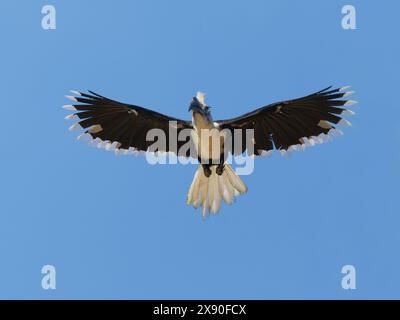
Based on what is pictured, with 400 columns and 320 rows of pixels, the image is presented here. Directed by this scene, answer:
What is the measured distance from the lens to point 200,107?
16.4m

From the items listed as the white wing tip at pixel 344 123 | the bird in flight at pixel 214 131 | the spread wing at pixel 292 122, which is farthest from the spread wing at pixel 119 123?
the white wing tip at pixel 344 123

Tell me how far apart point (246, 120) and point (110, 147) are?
3.01 metres

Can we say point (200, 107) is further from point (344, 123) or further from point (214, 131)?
point (344, 123)

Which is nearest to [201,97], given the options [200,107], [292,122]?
[200,107]

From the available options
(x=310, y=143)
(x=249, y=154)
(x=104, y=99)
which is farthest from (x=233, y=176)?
(x=104, y=99)

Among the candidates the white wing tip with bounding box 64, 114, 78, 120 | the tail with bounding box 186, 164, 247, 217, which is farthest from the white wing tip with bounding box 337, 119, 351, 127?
the white wing tip with bounding box 64, 114, 78, 120

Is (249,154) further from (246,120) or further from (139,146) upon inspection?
(139,146)

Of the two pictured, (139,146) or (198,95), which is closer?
(198,95)

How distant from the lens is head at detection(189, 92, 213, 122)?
53.6 feet

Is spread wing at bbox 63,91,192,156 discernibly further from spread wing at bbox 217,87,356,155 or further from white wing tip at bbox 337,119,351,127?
white wing tip at bbox 337,119,351,127

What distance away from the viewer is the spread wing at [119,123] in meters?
17.2

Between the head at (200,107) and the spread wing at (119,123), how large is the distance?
0.71 meters

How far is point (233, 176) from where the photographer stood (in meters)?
17.5

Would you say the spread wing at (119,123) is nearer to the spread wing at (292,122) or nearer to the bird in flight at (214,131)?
the bird in flight at (214,131)
